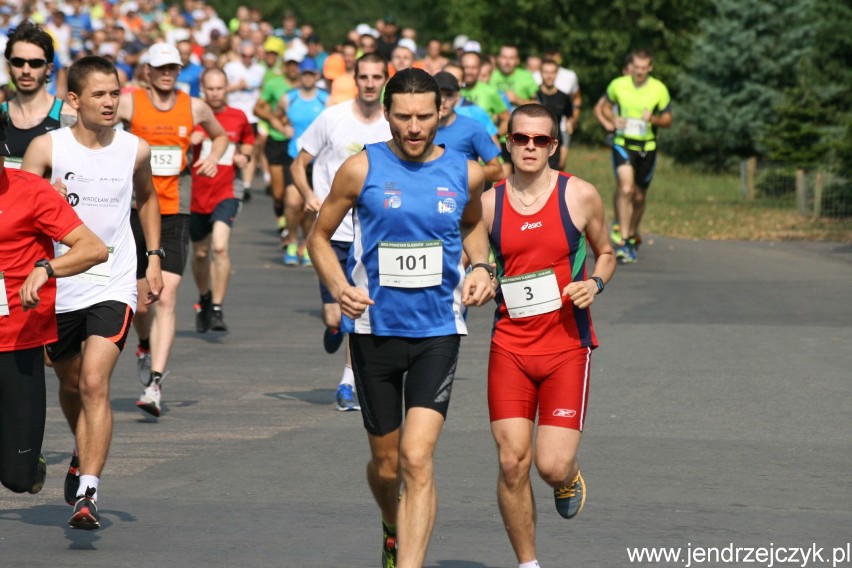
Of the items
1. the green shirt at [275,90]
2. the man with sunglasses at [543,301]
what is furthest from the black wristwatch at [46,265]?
the green shirt at [275,90]

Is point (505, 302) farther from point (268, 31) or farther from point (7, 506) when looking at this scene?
point (268, 31)

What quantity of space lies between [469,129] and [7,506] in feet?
16.4

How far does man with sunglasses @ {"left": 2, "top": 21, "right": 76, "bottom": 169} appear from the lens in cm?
929

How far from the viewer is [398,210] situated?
6824mm

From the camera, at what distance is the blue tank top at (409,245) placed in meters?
6.82

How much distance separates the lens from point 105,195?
27.7ft

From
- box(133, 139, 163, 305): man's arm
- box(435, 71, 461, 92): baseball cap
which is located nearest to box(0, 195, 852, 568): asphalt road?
box(133, 139, 163, 305): man's arm

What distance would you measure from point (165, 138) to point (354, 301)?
212 inches

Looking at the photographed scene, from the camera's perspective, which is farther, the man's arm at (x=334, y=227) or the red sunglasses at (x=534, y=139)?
the red sunglasses at (x=534, y=139)

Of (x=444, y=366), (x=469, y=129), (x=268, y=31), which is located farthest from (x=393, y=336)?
(x=268, y=31)

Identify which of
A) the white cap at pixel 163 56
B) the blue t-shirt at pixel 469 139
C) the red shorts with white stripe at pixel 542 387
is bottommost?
the red shorts with white stripe at pixel 542 387

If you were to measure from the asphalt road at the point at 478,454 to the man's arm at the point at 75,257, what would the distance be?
115 centimetres

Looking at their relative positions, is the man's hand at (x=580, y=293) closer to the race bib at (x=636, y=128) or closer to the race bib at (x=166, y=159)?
the race bib at (x=166, y=159)

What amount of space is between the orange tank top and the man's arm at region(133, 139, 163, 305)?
2.83m
